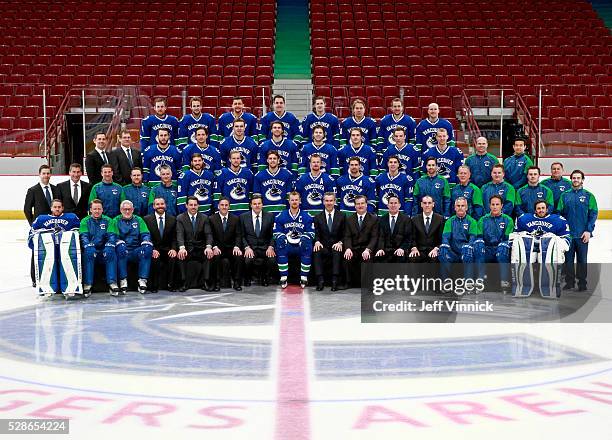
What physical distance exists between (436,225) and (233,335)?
134 inches

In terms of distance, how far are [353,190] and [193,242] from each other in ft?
6.80

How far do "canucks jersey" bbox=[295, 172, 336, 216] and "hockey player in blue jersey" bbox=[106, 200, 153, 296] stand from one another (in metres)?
1.97

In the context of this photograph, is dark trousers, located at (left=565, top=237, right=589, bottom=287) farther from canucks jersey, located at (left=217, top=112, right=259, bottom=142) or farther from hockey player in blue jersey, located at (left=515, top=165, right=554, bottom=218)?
canucks jersey, located at (left=217, top=112, right=259, bottom=142)

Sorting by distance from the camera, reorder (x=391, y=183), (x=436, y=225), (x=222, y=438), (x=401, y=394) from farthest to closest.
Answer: (x=391, y=183), (x=436, y=225), (x=401, y=394), (x=222, y=438)

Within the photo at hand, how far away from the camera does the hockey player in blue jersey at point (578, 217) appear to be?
369 inches

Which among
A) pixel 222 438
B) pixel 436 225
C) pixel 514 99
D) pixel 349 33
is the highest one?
pixel 349 33

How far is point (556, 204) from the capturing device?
9758 millimetres

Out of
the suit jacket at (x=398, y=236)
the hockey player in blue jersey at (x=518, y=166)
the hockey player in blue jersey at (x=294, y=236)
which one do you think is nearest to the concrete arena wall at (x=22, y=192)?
the hockey player in blue jersey at (x=518, y=166)

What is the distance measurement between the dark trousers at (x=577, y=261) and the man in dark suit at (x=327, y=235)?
256 cm

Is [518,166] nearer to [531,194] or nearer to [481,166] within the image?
[481,166]

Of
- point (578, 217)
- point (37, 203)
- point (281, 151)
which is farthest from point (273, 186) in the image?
point (578, 217)

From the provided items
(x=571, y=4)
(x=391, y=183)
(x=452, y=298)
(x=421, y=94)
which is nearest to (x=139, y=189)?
(x=391, y=183)

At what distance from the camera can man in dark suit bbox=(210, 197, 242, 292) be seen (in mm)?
9625

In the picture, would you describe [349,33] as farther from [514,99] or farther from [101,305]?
[101,305]
